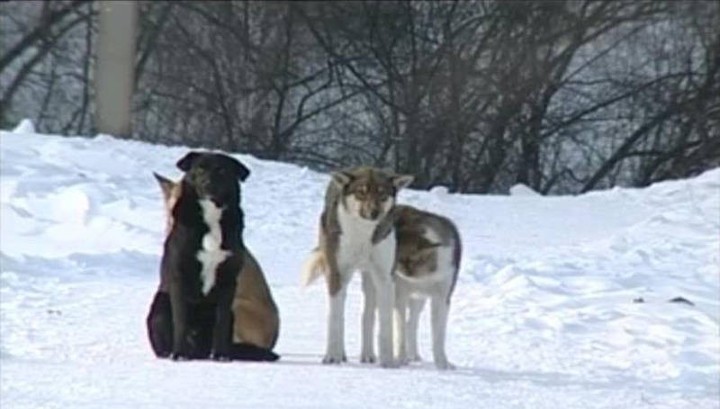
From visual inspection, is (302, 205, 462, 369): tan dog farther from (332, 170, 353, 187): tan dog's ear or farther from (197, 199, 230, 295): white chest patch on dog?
(197, 199, 230, 295): white chest patch on dog

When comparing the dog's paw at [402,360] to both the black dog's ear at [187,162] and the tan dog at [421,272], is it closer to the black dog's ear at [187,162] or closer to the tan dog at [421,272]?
the tan dog at [421,272]

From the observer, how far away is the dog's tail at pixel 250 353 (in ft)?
33.9

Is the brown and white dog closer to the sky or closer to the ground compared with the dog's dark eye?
closer to the ground

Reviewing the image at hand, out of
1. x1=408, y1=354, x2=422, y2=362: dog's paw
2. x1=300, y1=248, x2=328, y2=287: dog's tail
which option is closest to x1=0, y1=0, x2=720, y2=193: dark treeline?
x1=408, y1=354, x2=422, y2=362: dog's paw

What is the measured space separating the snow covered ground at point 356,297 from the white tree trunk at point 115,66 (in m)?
5.06

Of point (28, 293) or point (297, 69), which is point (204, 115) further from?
point (28, 293)

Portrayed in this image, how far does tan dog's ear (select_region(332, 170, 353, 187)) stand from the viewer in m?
10.2

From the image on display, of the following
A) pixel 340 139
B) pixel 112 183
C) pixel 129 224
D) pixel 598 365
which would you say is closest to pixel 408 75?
pixel 340 139

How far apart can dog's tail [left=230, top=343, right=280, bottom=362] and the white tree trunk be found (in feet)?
53.6

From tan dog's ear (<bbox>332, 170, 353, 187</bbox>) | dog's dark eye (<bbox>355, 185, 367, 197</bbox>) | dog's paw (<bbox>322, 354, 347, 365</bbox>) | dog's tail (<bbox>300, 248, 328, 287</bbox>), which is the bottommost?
dog's paw (<bbox>322, 354, 347, 365</bbox>)

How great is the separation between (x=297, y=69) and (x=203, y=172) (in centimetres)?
1846

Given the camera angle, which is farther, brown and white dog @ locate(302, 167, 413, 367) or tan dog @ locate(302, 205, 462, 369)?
tan dog @ locate(302, 205, 462, 369)

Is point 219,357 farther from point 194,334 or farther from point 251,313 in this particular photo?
point 251,313

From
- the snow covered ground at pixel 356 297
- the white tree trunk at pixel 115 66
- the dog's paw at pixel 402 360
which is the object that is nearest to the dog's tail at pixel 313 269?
the snow covered ground at pixel 356 297
